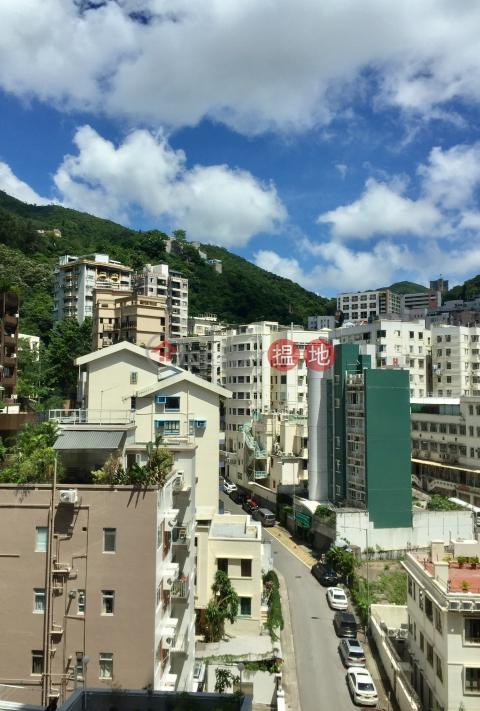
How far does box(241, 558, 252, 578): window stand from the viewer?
22.7 metres

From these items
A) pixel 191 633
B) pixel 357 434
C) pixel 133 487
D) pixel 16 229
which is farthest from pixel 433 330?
pixel 16 229

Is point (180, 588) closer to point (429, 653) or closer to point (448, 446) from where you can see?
point (429, 653)

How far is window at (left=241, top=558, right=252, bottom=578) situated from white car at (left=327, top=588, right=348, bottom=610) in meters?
7.46

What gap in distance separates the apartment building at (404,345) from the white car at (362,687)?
34.1 metres

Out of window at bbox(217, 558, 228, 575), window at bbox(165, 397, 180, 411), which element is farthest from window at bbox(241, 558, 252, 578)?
window at bbox(165, 397, 180, 411)

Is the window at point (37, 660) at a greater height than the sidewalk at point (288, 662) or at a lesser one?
greater

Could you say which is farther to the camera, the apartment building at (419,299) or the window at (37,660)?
the apartment building at (419,299)

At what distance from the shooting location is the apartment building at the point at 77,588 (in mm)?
11969

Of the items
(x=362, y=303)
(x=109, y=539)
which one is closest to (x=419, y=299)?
(x=362, y=303)

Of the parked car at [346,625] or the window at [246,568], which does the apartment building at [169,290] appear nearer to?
the parked car at [346,625]

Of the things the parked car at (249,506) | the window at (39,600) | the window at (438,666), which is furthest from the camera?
the parked car at (249,506)

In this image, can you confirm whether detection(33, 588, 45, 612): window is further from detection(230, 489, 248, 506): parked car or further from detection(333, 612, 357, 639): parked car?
detection(230, 489, 248, 506): parked car

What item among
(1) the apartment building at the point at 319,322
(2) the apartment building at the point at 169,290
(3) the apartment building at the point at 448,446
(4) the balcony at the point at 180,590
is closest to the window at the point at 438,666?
(4) the balcony at the point at 180,590

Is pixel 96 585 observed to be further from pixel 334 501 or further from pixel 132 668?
pixel 334 501
